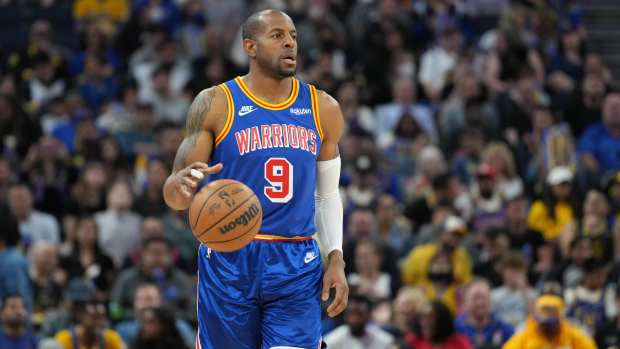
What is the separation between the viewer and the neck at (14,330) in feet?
37.1

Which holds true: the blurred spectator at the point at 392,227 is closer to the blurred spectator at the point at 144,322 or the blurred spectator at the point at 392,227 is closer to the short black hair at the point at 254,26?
the blurred spectator at the point at 144,322

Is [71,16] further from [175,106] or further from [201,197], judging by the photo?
[201,197]

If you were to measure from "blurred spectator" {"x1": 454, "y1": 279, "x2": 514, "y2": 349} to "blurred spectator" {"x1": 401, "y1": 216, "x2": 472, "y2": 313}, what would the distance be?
2.17ft

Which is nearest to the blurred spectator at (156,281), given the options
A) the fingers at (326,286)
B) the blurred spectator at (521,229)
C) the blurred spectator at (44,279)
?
the blurred spectator at (44,279)

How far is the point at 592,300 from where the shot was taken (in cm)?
1206

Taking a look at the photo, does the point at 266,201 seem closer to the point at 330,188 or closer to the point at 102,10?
the point at 330,188

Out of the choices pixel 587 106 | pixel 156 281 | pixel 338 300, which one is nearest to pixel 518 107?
pixel 587 106

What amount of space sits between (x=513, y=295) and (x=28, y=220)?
18.0ft

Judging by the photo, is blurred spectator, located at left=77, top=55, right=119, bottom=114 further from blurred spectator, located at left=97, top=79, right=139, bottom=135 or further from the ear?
the ear

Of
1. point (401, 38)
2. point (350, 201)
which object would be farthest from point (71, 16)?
point (350, 201)

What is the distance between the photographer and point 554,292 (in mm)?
11328

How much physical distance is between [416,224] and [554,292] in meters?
2.99

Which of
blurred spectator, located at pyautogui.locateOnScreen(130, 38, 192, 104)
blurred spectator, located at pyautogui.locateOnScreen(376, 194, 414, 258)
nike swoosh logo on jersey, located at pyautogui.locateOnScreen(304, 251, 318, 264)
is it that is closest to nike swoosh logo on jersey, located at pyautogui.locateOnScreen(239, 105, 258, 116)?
nike swoosh logo on jersey, located at pyautogui.locateOnScreen(304, 251, 318, 264)

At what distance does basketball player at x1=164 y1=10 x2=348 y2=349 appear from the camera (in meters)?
6.95
